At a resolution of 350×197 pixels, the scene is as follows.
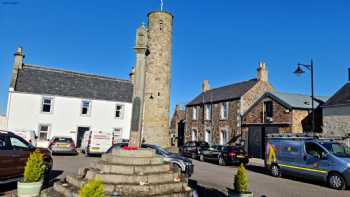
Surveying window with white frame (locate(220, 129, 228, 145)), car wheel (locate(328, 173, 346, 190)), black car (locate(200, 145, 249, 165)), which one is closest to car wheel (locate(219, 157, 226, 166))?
black car (locate(200, 145, 249, 165))

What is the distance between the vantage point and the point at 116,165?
7652 mm

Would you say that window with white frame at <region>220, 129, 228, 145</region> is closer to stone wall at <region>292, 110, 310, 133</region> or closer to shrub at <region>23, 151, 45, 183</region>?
stone wall at <region>292, 110, 310, 133</region>

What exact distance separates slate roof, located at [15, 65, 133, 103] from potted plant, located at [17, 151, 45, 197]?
2097 cm

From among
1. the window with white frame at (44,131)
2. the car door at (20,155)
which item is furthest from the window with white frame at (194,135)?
the car door at (20,155)

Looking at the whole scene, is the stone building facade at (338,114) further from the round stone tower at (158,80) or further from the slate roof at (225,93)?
the round stone tower at (158,80)

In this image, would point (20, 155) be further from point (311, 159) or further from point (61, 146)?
point (61, 146)

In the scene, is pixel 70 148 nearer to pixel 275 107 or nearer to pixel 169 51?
pixel 169 51

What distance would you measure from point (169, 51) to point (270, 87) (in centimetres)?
1235

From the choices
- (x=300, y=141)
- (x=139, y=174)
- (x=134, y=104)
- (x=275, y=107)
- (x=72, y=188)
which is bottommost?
(x=72, y=188)

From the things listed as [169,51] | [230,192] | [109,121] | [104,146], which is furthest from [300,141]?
[109,121]

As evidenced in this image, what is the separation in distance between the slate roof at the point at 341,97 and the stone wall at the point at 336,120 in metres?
0.30

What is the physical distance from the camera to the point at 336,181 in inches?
454

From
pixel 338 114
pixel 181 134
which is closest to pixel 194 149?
pixel 338 114

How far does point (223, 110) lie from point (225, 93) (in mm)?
2560
